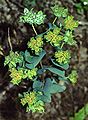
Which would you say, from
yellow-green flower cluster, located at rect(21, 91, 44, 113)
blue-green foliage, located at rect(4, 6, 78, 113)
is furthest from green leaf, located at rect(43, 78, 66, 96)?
yellow-green flower cluster, located at rect(21, 91, 44, 113)

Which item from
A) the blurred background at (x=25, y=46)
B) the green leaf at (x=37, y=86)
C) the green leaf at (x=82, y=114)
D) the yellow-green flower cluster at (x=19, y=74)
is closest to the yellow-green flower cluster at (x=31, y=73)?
the yellow-green flower cluster at (x=19, y=74)

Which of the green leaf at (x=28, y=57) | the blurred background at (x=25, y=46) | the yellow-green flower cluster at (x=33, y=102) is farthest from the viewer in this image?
the blurred background at (x=25, y=46)

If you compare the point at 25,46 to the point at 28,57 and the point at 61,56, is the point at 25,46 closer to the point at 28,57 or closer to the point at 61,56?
the point at 28,57

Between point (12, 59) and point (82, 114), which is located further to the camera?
point (82, 114)

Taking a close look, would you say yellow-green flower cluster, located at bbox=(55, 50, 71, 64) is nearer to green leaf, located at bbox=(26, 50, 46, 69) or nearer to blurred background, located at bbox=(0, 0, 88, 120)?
green leaf, located at bbox=(26, 50, 46, 69)

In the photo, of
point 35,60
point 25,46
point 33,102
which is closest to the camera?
point 33,102

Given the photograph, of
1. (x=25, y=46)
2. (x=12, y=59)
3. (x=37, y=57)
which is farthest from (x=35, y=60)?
(x=25, y=46)

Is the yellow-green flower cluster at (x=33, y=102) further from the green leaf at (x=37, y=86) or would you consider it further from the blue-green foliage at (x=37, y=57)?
the green leaf at (x=37, y=86)

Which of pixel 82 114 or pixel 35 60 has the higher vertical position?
pixel 35 60

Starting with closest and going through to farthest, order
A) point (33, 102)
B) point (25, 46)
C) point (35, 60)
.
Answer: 1. point (33, 102)
2. point (35, 60)
3. point (25, 46)
